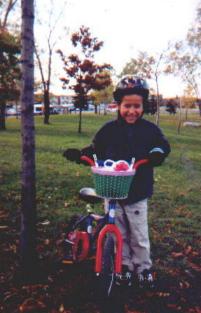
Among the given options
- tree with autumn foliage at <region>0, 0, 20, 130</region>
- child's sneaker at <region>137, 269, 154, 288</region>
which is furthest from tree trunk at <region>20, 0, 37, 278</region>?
tree with autumn foliage at <region>0, 0, 20, 130</region>

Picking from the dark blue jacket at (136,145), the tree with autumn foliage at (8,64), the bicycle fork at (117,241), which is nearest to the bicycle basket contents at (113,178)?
the bicycle fork at (117,241)

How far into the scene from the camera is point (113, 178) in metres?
3.07

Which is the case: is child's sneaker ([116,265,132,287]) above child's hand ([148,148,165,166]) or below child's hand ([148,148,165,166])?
below

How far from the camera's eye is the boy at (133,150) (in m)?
3.86

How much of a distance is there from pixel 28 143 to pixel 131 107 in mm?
1086

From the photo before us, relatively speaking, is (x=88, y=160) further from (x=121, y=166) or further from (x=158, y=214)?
(x=158, y=214)

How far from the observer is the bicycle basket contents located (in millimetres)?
3074

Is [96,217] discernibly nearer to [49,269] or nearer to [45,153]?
[49,269]

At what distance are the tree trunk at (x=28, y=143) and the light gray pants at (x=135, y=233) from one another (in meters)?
0.92

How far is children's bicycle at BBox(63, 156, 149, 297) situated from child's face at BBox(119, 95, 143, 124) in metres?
0.76

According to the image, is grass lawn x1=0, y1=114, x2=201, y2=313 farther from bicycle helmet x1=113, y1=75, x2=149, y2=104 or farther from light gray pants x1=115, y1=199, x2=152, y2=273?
bicycle helmet x1=113, y1=75, x2=149, y2=104

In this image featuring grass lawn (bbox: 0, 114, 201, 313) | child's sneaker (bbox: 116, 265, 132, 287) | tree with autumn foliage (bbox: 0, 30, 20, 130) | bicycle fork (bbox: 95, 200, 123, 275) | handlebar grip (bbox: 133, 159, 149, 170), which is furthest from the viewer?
tree with autumn foliage (bbox: 0, 30, 20, 130)

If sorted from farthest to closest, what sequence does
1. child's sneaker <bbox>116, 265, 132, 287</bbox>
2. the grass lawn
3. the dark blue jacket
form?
the grass lawn
child's sneaker <bbox>116, 265, 132, 287</bbox>
the dark blue jacket

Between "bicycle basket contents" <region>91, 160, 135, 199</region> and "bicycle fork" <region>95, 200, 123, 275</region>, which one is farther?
"bicycle fork" <region>95, 200, 123, 275</region>
